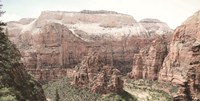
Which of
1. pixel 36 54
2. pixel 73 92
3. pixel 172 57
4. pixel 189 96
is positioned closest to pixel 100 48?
pixel 36 54

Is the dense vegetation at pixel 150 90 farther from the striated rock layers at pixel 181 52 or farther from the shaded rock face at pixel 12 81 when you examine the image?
the shaded rock face at pixel 12 81

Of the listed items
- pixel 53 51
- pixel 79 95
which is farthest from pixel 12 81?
pixel 53 51

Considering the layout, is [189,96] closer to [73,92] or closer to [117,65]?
[73,92]

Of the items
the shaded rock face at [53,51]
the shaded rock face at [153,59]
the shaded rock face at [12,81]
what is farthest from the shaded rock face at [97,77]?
the shaded rock face at [12,81]

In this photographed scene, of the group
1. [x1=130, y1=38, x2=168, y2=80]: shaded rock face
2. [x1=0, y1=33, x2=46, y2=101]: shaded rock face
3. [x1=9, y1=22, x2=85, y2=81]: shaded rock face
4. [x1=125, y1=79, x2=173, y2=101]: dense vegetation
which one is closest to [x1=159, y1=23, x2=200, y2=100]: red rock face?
[x1=125, y1=79, x2=173, y2=101]: dense vegetation

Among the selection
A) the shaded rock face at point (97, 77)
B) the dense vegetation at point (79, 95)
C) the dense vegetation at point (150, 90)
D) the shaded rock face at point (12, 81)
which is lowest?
the dense vegetation at point (150, 90)
